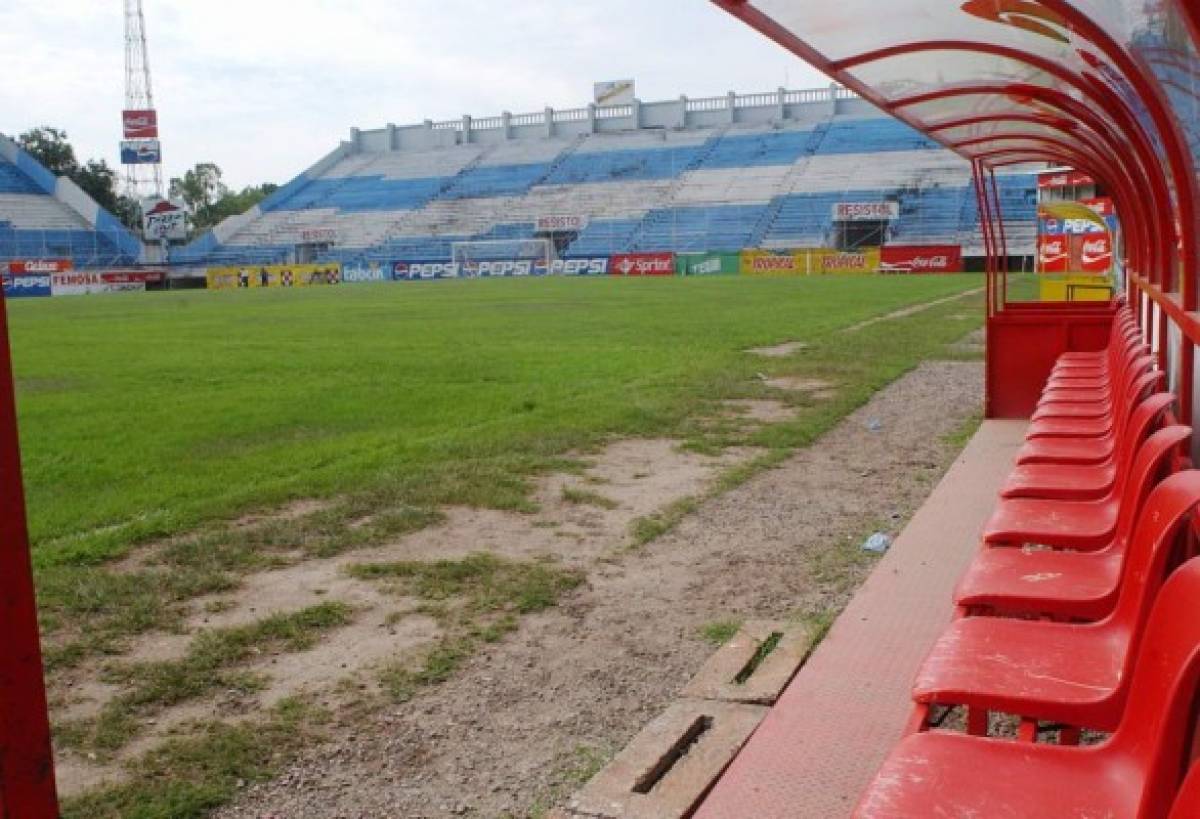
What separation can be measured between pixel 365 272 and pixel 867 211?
88.3 feet

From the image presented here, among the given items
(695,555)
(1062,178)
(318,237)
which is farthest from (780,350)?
(318,237)

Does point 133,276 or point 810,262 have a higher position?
point 133,276

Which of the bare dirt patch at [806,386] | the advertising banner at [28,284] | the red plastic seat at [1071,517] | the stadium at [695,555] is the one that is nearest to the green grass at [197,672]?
the stadium at [695,555]

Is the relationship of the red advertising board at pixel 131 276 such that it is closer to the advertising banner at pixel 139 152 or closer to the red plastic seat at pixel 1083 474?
the advertising banner at pixel 139 152

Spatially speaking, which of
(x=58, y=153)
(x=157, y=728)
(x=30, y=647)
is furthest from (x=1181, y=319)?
(x=58, y=153)

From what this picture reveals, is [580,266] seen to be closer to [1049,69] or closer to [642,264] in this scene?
Answer: [642,264]

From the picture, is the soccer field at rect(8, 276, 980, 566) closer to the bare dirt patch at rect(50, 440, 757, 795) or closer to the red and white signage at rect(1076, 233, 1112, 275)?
the bare dirt patch at rect(50, 440, 757, 795)

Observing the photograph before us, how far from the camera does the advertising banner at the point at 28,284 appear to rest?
2115 inches

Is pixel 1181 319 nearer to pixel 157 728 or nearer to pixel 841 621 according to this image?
pixel 841 621

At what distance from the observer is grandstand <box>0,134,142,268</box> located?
2464 inches

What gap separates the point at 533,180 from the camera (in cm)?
6981

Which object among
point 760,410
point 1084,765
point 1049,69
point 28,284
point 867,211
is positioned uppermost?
point 867,211

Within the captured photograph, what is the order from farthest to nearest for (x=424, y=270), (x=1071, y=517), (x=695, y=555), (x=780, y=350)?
(x=424, y=270)
(x=780, y=350)
(x=695, y=555)
(x=1071, y=517)

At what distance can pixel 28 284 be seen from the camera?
5553 centimetres
